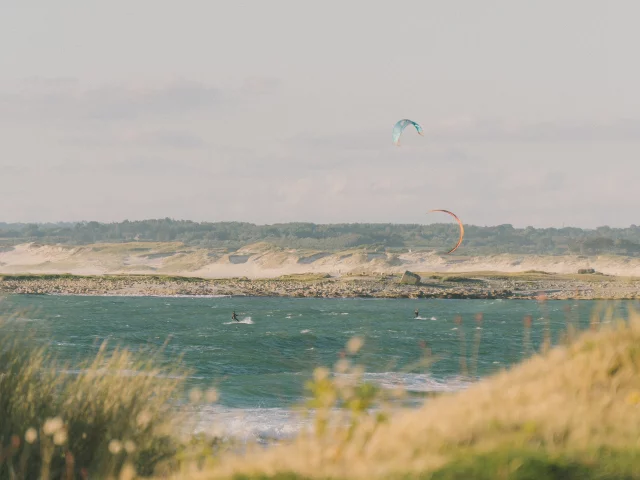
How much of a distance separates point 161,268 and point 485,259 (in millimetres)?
54848

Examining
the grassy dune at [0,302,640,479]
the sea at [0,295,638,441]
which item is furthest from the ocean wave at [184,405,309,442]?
the grassy dune at [0,302,640,479]

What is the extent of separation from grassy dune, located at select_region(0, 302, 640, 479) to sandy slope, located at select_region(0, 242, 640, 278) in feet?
441

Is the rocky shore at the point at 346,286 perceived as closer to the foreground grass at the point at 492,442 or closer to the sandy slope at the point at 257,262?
the sandy slope at the point at 257,262

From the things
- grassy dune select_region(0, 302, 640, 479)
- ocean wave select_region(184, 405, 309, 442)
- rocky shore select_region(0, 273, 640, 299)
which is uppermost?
grassy dune select_region(0, 302, 640, 479)

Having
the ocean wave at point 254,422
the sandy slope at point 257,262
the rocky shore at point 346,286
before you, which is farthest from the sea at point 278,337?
the sandy slope at point 257,262

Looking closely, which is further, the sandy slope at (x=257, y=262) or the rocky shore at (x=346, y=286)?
the sandy slope at (x=257, y=262)

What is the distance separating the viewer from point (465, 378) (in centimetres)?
2828

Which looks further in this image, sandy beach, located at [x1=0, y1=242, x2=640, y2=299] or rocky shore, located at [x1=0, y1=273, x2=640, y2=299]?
sandy beach, located at [x1=0, y1=242, x2=640, y2=299]

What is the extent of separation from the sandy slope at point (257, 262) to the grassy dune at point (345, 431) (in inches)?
5294

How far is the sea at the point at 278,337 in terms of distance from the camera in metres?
22.2

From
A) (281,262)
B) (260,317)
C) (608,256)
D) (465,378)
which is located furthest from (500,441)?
(608,256)

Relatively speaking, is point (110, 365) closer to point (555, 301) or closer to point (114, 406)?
point (114, 406)

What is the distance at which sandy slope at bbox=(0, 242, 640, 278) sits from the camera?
150500 millimetres

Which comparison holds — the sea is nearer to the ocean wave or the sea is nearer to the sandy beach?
the ocean wave
